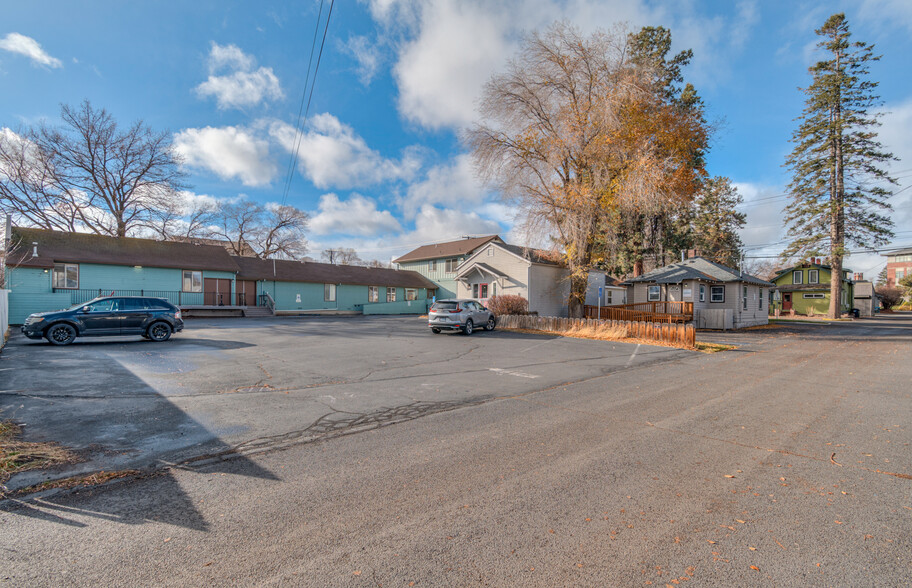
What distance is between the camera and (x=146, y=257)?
27.7m

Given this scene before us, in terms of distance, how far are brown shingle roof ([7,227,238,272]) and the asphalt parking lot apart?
14.2 m

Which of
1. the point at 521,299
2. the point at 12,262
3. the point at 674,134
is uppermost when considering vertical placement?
the point at 674,134

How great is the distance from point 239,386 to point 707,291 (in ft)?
90.2

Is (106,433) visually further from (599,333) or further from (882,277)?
(882,277)

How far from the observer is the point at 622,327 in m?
17.6

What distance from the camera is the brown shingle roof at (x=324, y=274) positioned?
1319 inches

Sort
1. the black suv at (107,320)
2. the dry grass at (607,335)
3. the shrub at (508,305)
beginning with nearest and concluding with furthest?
the black suv at (107,320) → the dry grass at (607,335) → the shrub at (508,305)

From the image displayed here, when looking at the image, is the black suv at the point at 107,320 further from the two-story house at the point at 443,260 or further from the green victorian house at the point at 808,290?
the green victorian house at the point at 808,290

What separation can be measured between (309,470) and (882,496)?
5477mm

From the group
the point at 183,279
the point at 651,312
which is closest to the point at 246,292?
the point at 183,279

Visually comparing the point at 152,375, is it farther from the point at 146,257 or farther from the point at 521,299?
the point at 146,257

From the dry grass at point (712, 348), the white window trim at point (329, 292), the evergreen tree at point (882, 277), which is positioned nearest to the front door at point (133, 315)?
the dry grass at point (712, 348)

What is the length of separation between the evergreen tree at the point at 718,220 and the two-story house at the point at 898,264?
75.3 metres

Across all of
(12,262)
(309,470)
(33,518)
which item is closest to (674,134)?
(309,470)
